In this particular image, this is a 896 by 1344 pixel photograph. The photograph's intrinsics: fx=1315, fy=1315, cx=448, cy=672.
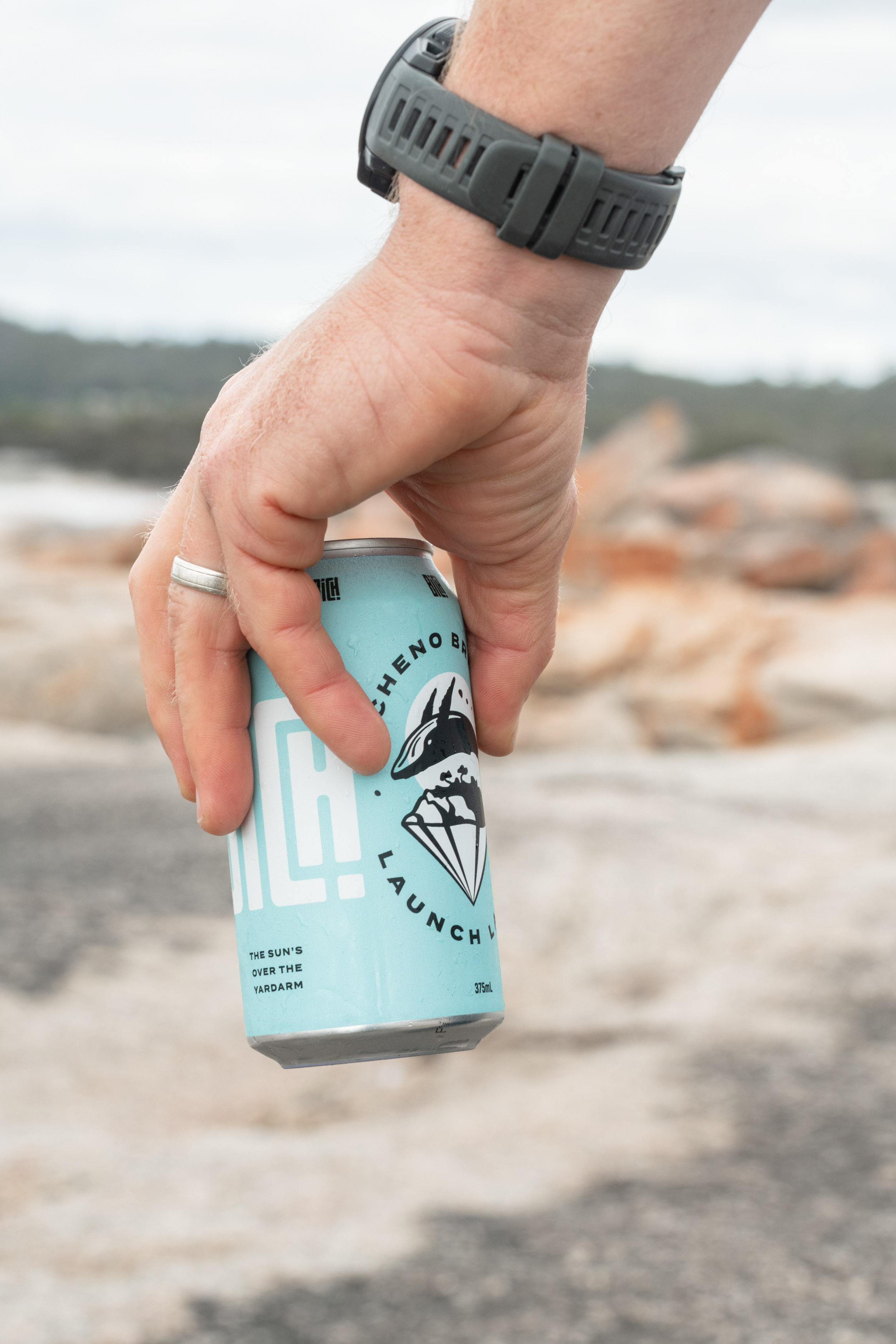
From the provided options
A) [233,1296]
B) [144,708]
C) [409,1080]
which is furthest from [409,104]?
[144,708]

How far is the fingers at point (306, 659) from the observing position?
1386mm

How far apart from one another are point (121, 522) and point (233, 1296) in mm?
20448

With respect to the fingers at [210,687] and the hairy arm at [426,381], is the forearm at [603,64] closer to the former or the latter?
the hairy arm at [426,381]

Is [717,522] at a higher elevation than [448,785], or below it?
higher

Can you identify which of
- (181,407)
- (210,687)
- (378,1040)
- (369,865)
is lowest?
(378,1040)

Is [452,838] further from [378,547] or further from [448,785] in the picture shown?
[378,547]

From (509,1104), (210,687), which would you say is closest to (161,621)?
(210,687)

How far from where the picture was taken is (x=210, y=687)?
1496mm

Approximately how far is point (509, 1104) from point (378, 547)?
3.82 meters

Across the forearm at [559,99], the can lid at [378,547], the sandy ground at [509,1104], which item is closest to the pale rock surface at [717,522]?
the sandy ground at [509,1104]

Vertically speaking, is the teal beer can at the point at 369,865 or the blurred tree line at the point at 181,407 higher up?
the blurred tree line at the point at 181,407

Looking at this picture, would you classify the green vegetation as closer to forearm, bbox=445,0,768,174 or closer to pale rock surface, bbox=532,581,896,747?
pale rock surface, bbox=532,581,896,747

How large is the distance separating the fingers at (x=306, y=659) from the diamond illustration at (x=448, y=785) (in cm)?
6

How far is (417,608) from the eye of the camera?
5.29 feet
